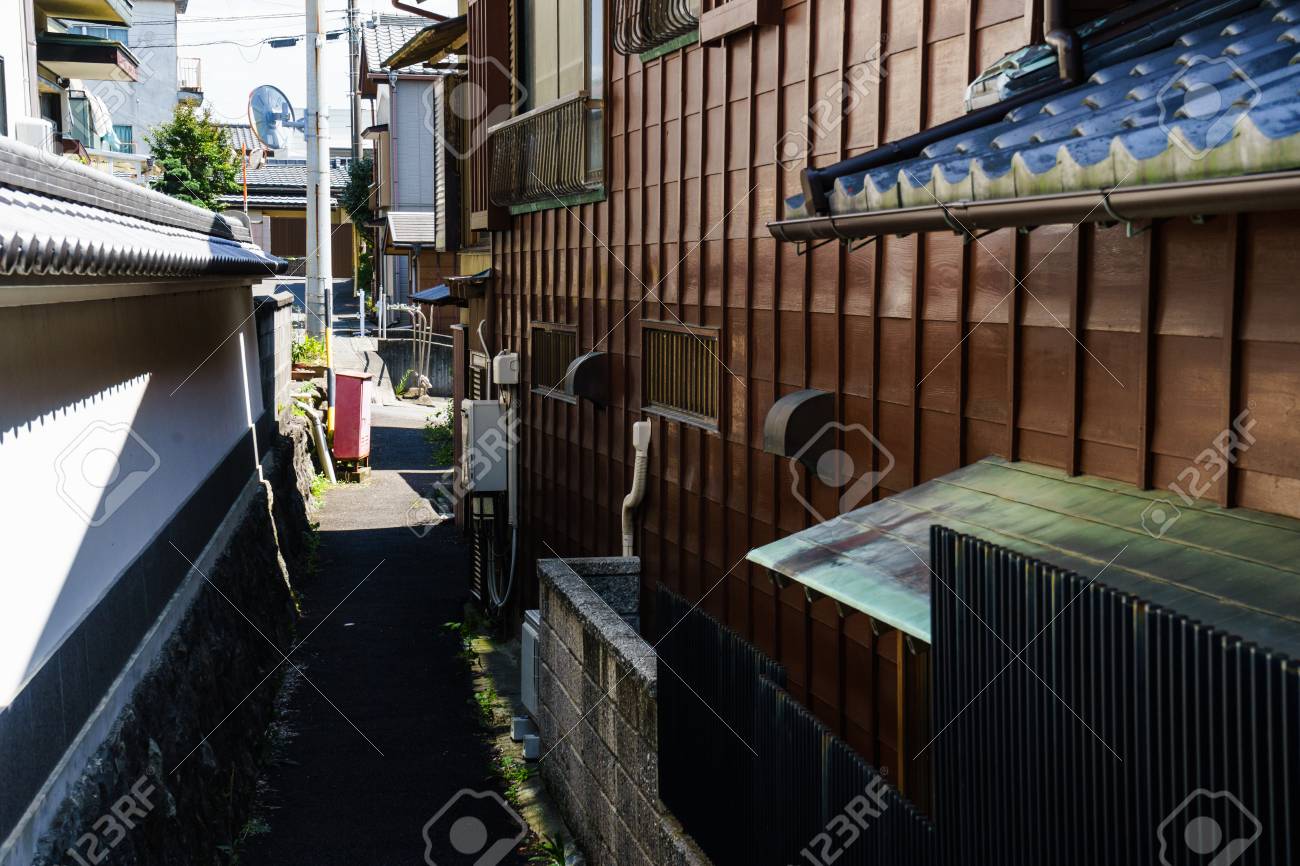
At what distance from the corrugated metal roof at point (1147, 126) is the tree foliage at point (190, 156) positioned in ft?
121

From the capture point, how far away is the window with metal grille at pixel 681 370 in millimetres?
10086

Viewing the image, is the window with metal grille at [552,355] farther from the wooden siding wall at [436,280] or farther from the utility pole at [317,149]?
the wooden siding wall at [436,280]

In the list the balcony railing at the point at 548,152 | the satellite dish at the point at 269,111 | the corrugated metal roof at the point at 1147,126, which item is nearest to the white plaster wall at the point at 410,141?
the satellite dish at the point at 269,111

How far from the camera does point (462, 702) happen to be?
1409cm

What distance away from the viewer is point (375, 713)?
13586 mm

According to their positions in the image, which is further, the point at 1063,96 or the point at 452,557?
the point at 452,557

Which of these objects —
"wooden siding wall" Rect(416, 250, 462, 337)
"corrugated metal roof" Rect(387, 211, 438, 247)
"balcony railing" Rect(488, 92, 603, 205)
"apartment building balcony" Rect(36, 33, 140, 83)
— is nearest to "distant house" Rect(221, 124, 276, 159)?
"wooden siding wall" Rect(416, 250, 462, 337)

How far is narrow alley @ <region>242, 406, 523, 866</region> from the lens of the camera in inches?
417

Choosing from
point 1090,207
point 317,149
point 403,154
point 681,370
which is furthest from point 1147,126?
point 403,154

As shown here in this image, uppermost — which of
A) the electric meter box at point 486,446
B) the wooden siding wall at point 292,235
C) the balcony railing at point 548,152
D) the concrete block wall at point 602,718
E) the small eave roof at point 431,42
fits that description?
the small eave roof at point 431,42

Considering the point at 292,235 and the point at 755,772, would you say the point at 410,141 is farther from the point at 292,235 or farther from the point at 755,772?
the point at 755,772

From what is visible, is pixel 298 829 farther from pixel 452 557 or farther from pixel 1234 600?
pixel 452 557

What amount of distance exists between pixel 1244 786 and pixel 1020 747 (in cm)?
103

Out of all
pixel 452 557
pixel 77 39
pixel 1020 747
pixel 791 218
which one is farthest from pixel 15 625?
pixel 77 39
